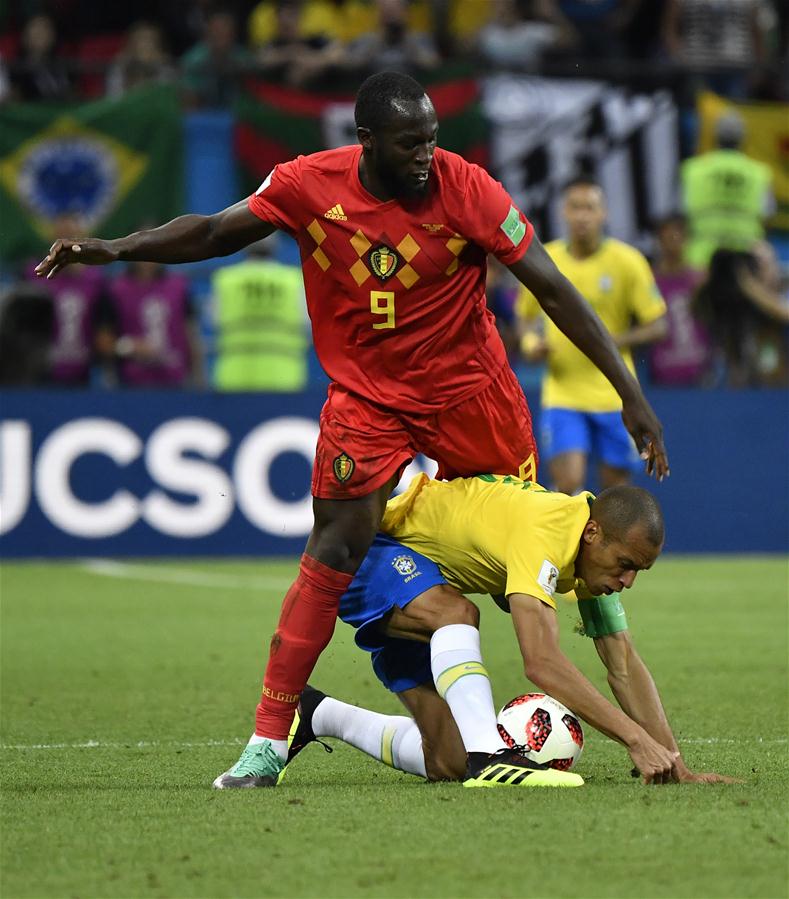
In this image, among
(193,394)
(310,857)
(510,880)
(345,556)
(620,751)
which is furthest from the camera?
(193,394)

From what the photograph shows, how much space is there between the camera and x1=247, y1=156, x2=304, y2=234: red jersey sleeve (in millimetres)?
5527

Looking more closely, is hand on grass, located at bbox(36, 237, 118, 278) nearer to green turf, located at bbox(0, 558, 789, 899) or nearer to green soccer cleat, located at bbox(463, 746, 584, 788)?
green turf, located at bbox(0, 558, 789, 899)

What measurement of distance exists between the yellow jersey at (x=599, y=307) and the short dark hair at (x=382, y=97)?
17.5 feet

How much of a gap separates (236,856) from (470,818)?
2.30ft

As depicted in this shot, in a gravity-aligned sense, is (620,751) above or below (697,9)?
below

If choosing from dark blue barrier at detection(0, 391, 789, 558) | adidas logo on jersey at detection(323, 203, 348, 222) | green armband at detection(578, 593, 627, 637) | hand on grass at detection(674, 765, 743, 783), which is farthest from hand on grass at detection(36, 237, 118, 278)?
dark blue barrier at detection(0, 391, 789, 558)

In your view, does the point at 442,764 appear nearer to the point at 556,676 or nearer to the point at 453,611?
the point at 453,611

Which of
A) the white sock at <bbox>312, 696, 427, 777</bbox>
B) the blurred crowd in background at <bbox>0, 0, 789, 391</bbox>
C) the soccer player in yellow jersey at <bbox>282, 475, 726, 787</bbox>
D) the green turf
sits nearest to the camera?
the green turf

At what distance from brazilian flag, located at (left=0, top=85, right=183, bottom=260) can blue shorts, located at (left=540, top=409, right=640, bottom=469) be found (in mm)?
6105

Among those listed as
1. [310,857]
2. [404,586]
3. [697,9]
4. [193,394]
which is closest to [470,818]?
[310,857]

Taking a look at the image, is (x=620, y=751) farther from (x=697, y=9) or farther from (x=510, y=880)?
(x=697, y=9)

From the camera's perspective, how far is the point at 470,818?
4.63 meters

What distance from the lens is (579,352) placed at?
34.4ft

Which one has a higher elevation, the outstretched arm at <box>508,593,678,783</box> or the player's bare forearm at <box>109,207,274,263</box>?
the player's bare forearm at <box>109,207,274,263</box>
